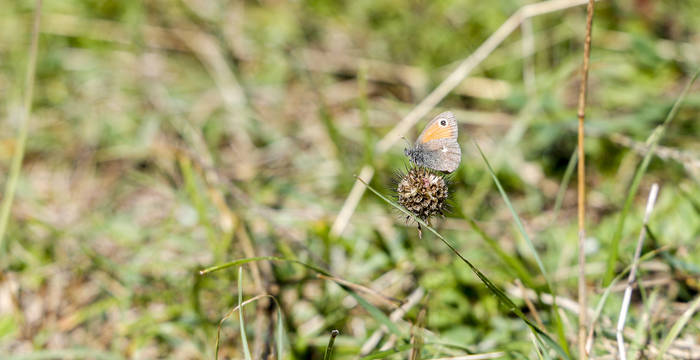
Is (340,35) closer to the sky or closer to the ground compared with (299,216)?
closer to the sky

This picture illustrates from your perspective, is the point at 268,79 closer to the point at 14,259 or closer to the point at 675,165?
the point at 14,259

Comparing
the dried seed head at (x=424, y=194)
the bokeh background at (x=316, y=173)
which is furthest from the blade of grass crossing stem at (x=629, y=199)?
the dried seed head at (x=424, y=194)

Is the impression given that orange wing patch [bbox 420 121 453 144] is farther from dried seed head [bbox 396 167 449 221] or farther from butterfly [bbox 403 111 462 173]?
dried seed head [bbox 396 167 449 221]

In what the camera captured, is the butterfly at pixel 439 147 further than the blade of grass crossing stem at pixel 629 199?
No

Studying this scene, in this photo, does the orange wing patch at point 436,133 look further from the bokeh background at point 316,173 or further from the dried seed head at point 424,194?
the bokeh background at point 316,173

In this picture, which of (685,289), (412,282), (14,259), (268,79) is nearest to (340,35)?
(268,79)

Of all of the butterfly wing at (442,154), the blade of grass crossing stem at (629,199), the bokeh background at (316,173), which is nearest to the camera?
the butterfly wing at (442,154)

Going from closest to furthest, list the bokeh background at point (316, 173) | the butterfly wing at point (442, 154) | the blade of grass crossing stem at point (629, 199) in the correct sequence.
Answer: the butterfly wing at point (442, 154), the blade of grass crossing stem at point (629, 199), the bokeh background at point (316, 173)

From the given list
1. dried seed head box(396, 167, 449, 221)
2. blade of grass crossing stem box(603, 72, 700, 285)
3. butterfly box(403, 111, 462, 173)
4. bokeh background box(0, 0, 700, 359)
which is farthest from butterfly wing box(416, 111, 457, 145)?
blade of grass crossing stem box(603, 72, 700, 285)

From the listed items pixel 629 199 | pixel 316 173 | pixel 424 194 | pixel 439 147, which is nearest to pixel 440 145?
pixel 439 147
